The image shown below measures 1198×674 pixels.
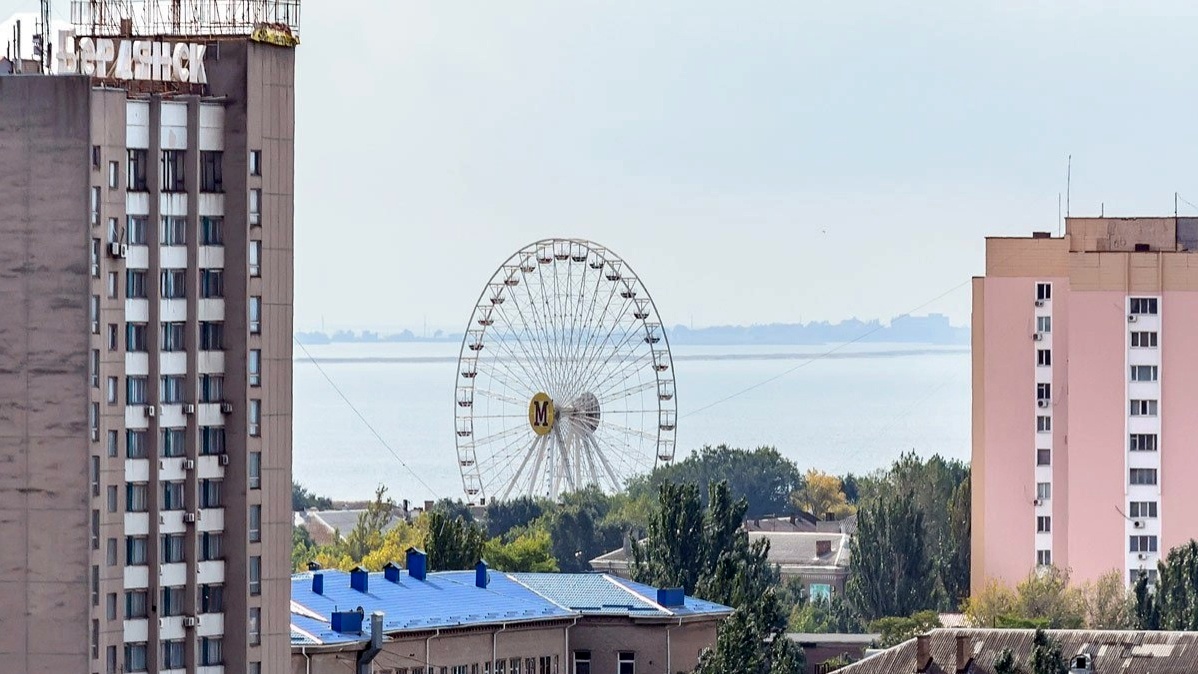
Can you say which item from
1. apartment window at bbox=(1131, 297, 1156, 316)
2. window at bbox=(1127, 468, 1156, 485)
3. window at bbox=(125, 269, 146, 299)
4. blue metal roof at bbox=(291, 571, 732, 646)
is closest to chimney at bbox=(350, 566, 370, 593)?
blue metal roof at bbox=(291, 571, 732, 646)

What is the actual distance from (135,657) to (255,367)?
5840mm

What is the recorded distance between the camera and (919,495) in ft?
506

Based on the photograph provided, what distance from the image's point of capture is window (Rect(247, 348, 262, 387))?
61656 millimetres

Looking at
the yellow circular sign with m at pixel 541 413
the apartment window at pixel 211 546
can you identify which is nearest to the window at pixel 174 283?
the apartment window at pixel 211 546

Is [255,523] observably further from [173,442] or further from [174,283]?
[174,283]

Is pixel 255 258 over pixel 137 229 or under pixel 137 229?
under

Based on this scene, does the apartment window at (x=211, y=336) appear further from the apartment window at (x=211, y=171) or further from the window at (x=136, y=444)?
the apartment window at (x=211, y=171)

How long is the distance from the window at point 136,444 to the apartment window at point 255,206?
4393mm

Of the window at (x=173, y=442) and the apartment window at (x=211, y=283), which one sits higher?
the apartment window at (x=211, y=283)

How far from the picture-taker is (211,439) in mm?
61531

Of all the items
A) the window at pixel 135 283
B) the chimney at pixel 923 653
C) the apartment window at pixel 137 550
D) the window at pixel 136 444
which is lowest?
the chimney at pixel 923 653

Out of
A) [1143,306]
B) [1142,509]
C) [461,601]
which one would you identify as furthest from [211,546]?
[1143,306]

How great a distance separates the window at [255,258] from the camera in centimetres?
6159

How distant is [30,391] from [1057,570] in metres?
69.8
